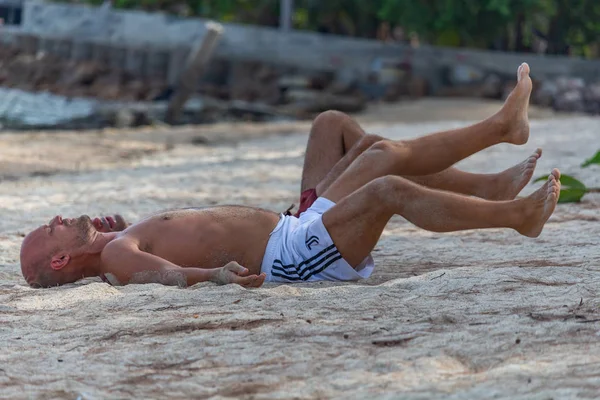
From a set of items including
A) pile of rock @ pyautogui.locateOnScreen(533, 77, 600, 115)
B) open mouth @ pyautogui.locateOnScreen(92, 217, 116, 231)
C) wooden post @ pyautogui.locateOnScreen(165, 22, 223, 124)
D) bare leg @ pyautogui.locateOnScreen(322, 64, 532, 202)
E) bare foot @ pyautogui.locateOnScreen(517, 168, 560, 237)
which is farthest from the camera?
wooden post @ pyautogui.locateOnScreen(165, 22, 223, 124)

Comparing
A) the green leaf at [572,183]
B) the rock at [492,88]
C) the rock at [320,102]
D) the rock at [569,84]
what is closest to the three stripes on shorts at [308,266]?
the green leaf at [572,183]

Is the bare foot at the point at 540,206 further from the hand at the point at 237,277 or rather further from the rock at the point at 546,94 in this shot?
the rock at the point at 546,94

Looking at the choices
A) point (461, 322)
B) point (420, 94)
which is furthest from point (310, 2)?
point (461, 322)

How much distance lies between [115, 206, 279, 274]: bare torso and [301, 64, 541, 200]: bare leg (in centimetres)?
49

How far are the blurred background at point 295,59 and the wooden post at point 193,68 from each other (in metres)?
0.02

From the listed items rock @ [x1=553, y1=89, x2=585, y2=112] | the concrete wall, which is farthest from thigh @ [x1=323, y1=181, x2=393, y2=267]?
the concrete wall

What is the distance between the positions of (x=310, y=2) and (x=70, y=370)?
49.0 feet

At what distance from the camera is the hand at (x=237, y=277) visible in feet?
12.2

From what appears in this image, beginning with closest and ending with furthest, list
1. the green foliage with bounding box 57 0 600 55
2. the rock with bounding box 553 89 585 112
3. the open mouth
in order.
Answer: the open mouth
the rock with bounding box 553 89 585 112
the green foliage with bounding box 57 0 600 55

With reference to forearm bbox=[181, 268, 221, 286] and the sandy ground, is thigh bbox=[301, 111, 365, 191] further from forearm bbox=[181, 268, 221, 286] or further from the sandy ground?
forearm bbox=[181, 268, 221, 286]

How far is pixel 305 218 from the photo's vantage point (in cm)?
409

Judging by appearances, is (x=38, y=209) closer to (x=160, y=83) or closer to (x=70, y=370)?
(x=70, y=370)

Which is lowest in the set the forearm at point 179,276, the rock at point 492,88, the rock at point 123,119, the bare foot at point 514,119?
the rock at point 123,119

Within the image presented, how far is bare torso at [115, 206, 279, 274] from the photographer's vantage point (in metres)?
3.97
